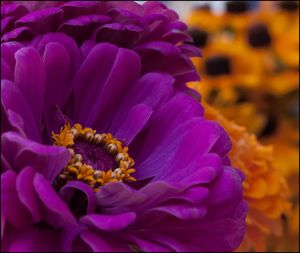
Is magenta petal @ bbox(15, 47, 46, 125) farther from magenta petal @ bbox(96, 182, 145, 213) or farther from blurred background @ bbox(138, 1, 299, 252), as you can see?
blurred background @ bbox(138, 1, 299, 252)

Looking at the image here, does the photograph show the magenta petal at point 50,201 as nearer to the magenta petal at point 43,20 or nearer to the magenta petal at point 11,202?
the magenta petal at point 11,202

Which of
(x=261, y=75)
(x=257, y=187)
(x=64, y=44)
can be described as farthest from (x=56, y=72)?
(x=261, y=75)

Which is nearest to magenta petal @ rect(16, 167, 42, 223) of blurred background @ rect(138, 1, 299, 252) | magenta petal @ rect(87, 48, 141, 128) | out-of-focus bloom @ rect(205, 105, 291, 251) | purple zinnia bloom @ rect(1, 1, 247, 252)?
purple zinnia bloom @ rect(1, 1, 247, 252)

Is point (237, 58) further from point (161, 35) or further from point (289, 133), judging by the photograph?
point (161, 35)

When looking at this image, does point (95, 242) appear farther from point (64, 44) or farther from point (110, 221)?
point (64, 44)

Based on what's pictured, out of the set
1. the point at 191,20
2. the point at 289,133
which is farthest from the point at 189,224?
the point at 191,20

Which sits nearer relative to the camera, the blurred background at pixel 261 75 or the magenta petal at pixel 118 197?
the magenta petal at pixel 118 197

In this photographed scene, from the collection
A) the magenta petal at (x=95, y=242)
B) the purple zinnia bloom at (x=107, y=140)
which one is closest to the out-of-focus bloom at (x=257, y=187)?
the purple zinnia bloom at (x=107, y=140)

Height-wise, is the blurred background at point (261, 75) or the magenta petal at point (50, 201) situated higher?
the magenta petal at point (50, 201)
